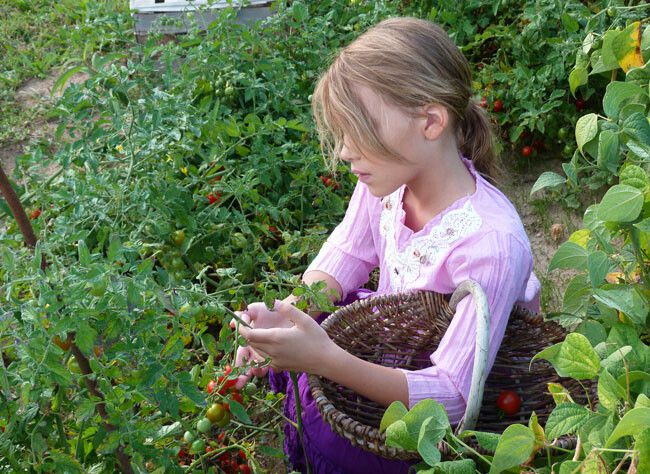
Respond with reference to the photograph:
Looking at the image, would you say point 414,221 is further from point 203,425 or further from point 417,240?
point 203,425

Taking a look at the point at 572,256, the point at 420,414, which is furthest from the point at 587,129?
the point at 420,414

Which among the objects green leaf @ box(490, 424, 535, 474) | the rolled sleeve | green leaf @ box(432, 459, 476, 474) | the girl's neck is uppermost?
green leaf @ box(490, 424, 535, 474)

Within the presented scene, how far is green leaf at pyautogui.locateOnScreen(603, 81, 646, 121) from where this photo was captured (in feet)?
4.90

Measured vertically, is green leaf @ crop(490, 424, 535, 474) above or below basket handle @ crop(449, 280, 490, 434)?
above

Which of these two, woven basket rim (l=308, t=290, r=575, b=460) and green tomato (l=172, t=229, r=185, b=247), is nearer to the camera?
woven basket rim (l=308, t=290, r=575, b=460)

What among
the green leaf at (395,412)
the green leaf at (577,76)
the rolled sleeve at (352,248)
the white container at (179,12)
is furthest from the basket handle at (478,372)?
the white container at (179,12)

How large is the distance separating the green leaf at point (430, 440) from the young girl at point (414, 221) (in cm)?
49

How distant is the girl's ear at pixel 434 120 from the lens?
5.46ft

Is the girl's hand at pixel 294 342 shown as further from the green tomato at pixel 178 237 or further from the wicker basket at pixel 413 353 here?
the green tomato at pixel 178 237

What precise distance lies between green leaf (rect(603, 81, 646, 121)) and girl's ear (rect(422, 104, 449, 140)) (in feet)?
1.04

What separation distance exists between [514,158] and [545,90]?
0.93 ft

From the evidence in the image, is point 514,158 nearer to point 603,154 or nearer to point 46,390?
point 603,154

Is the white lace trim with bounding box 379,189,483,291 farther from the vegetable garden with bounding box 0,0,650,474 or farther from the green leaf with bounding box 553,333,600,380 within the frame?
the green leaf with bounding box 553,333,600,380

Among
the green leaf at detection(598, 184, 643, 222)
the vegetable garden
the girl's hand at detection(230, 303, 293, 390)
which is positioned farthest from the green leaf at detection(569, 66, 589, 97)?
the girl's hand at detection(230, 303, 293, 390)
